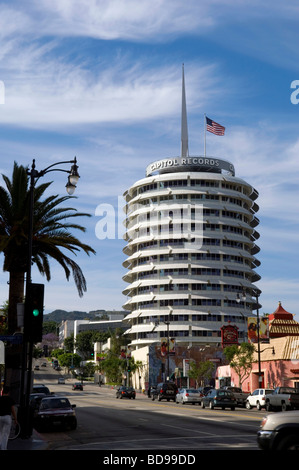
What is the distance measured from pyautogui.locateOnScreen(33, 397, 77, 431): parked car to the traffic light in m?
6.59

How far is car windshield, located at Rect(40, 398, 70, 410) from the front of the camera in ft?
93.7

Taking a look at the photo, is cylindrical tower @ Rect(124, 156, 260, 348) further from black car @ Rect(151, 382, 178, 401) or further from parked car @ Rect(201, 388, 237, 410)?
parked car @ Rect(201, 388, 237, 410)

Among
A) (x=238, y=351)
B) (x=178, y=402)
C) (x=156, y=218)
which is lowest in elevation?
(x=178, y=402)

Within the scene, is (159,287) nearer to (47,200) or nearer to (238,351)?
(238,351)

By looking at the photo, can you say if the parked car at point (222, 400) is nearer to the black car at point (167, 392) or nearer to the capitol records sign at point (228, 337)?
the black car at point (167, 392)

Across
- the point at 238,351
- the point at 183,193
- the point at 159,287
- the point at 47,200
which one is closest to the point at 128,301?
the point at 159,287

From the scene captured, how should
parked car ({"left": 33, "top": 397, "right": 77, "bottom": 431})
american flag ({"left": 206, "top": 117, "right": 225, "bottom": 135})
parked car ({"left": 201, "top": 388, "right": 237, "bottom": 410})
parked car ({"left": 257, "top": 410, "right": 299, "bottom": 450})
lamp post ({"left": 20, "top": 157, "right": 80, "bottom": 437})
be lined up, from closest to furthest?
parked car ({"left": 257, "top": 410, "right": 299, "bottom": 450}), lamp post ({"left": 20, "top": 157, "right": 80, "bottom": 437}), parked car ({"left": 33, "top": 397, "right": 77, "bottom": 431}), parked car ({"left": 201, "top": 388, "right": 237, "bottom": 410}), american flag ({"left": 206, "top": 117, "right": 225, "bottom": 135})

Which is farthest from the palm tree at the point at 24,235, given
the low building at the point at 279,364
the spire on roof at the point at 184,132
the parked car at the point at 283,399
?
the spire on roof at the point at 184,132

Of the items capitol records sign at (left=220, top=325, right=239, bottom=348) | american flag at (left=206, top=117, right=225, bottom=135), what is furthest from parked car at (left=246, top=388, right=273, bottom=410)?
american flag at (left=206, top=117, right=225, bottom=135)

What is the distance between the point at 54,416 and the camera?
27422mm

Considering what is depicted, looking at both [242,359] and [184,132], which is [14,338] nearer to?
[242,359]
